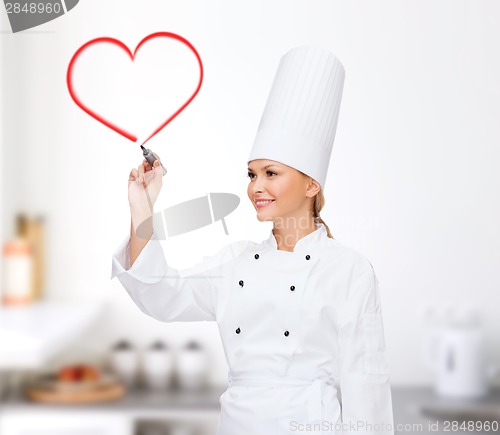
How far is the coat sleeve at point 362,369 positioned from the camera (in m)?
0.79

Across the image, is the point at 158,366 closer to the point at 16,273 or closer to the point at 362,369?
the point at 16,273

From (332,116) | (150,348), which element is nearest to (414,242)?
(150,348)

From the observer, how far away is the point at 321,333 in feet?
2.64

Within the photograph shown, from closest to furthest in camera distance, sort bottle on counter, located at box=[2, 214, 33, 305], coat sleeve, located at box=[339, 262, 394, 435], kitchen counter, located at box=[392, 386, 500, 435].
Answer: coat sleeve, located at box=[339, 262, 394, 435], kitchen counter, located at box=[392, 386, 500, 435], bottle on counter, located at box=[2, 214, 33, 305]

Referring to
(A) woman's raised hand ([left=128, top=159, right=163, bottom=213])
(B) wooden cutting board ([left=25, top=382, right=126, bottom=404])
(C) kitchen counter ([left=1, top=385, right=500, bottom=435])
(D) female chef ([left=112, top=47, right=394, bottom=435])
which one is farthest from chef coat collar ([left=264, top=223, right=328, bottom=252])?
(B) wooden cutting board ([left=25, top=382, right=126, bottom=404])

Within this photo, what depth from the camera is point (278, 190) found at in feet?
2.69

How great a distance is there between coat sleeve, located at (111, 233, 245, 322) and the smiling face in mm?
71

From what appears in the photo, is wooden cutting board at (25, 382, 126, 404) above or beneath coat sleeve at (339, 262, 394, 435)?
beneath

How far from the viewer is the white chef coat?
2.60 ft

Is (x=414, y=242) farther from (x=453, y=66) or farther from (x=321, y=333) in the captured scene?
(x=321, y=333)

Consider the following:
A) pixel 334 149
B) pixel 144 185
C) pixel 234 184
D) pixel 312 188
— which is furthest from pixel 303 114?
pixel 334 149

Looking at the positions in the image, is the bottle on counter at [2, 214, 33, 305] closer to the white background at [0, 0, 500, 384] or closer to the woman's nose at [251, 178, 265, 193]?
the white background at [0, 0, 500, 384]

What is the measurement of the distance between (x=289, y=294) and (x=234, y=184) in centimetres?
46

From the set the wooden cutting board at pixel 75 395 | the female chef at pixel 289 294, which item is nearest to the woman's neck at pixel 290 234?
the female chef at pixel 289 294
